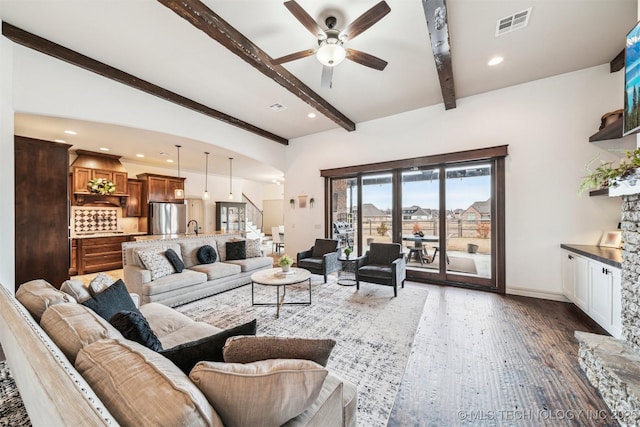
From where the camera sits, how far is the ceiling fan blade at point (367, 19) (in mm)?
2070

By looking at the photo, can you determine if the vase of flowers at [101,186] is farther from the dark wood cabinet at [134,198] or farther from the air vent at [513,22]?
the air vent at [513,22]

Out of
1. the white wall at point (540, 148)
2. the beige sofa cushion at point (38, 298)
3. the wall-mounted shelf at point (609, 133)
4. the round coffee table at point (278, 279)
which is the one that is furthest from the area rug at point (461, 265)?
the beige sofa cushion at point (38, 298)

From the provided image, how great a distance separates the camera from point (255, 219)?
39.8ft

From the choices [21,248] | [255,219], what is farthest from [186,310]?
[255,219]

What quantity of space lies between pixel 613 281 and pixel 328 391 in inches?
127

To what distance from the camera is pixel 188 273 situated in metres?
3.84

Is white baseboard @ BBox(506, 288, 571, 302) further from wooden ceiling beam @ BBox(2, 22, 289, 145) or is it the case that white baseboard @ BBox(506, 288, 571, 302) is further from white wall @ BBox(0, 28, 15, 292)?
white wall @ BBox(0, 28, 15, 292)

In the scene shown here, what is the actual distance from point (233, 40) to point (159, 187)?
5.88 meters

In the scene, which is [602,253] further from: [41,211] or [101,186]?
[101,186]

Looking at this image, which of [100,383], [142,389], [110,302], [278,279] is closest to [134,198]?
[278,279]

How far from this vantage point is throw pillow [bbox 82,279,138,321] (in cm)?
171

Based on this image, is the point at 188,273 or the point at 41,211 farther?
the point at 188,273

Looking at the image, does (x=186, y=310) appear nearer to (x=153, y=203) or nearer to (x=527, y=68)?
(x=153, y=203)

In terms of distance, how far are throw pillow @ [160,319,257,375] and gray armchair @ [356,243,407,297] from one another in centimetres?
307
